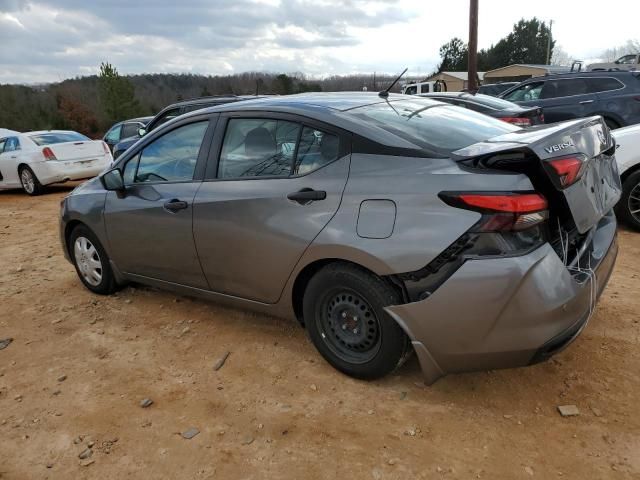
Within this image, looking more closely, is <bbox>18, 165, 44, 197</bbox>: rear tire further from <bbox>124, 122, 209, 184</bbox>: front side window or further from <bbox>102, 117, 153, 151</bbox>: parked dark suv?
<bbox>124, 122, 209, 184</bbox>: front side window

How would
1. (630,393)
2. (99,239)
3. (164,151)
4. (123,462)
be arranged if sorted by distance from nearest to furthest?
(123,462), (630,393), (164,151), (99,239)

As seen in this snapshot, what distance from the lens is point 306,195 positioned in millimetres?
2834

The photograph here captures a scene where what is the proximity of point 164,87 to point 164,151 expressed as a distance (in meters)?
75.2

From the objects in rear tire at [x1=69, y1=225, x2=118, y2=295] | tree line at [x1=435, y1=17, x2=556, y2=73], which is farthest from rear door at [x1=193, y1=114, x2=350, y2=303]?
tree line at [x1=435, y1=17, x2=556, y2=73]

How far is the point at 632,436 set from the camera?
2383 millimetres

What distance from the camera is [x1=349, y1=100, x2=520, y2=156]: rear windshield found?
8.95ft

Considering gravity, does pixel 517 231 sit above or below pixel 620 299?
above

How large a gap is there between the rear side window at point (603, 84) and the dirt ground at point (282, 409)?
7270mm

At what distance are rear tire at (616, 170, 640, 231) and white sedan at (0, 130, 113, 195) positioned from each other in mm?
9662

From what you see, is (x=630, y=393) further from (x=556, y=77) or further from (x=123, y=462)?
(x=556, y=77)

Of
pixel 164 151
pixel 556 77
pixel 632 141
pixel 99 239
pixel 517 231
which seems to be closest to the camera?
pixel 517 231

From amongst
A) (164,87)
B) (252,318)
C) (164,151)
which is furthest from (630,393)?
(164,87)

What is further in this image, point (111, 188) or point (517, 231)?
point (111, 188)

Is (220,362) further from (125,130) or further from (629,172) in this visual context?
(125,130)
